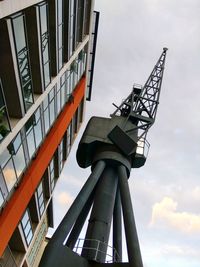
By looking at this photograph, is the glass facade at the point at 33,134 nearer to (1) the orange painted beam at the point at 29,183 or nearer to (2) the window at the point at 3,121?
(1) the orange painted beam at the point at 29,183

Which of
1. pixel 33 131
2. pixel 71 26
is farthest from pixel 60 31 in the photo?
pixel 33 131

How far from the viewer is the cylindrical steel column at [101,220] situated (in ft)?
49.3

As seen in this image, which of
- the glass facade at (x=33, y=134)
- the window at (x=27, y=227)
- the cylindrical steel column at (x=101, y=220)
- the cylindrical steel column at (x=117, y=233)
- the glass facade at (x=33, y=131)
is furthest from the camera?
the window at (x=27, y=227)

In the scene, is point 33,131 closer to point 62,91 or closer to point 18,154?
point 18,154

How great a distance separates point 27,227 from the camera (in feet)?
103

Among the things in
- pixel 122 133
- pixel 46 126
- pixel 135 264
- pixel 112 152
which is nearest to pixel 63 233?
pixel 135 264

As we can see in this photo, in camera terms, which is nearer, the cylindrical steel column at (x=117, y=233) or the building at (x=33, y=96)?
the cylindrical steel column at (x=117, y=233)

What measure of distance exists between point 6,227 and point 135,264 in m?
13.0

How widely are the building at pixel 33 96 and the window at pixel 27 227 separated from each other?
0.33 ft

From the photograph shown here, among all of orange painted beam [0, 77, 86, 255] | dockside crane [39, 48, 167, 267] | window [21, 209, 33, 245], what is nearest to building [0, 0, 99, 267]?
orange painted beam [0, 77, 86, 255]

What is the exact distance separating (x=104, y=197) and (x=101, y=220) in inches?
54.9

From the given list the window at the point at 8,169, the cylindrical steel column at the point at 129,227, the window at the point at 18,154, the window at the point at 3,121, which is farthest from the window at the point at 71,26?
the cylindrical steel column at the point at 129,227

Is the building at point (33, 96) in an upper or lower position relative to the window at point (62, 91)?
lower

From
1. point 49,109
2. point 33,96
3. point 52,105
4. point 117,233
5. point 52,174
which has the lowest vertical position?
point 117,233
